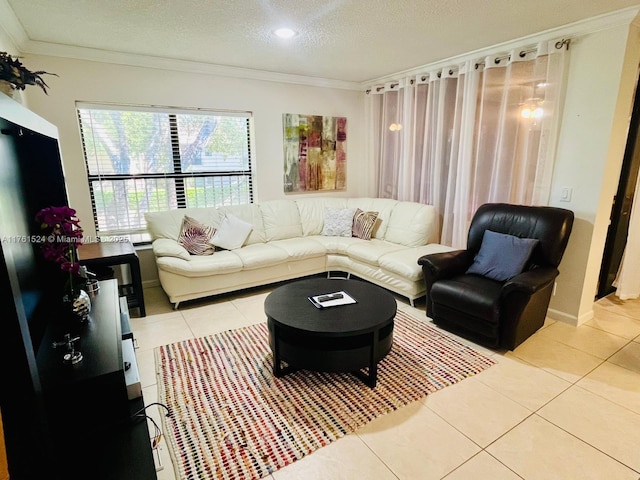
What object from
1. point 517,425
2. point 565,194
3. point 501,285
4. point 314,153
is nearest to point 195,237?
point 314,153

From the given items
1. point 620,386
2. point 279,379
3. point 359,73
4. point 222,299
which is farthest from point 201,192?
point 620,386

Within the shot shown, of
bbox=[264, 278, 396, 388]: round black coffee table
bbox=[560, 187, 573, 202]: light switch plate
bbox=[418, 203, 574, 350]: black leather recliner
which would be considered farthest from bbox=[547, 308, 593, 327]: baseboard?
bbox=[264, 278, 396, 388]: round black coffee table

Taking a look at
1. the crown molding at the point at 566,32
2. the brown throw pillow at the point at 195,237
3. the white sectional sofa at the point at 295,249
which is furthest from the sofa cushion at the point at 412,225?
the brown throw pillow at the point at 195,237

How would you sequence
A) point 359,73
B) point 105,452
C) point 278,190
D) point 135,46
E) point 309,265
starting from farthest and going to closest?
1. point 278,190
2. point 359,73
3. point 309,265
4. point 135,46
5. point 105,452

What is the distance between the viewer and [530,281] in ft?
7.98

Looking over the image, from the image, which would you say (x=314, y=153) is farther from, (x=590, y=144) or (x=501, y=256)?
(x=590, y=144)

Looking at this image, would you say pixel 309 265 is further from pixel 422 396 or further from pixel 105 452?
pixel 105 452

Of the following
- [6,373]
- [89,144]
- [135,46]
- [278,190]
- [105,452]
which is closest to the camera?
[6,373]

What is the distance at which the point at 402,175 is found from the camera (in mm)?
4445

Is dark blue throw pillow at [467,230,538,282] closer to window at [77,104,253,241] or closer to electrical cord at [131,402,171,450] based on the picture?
electrical cord at [131,402,171,450]

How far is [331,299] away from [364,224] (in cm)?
202

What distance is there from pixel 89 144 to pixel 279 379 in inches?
120

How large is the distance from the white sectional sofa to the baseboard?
1121mm

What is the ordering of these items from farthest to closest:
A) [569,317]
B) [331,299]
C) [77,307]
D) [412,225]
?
[412,225] < [569,317] < [331,299] < [77,307]
